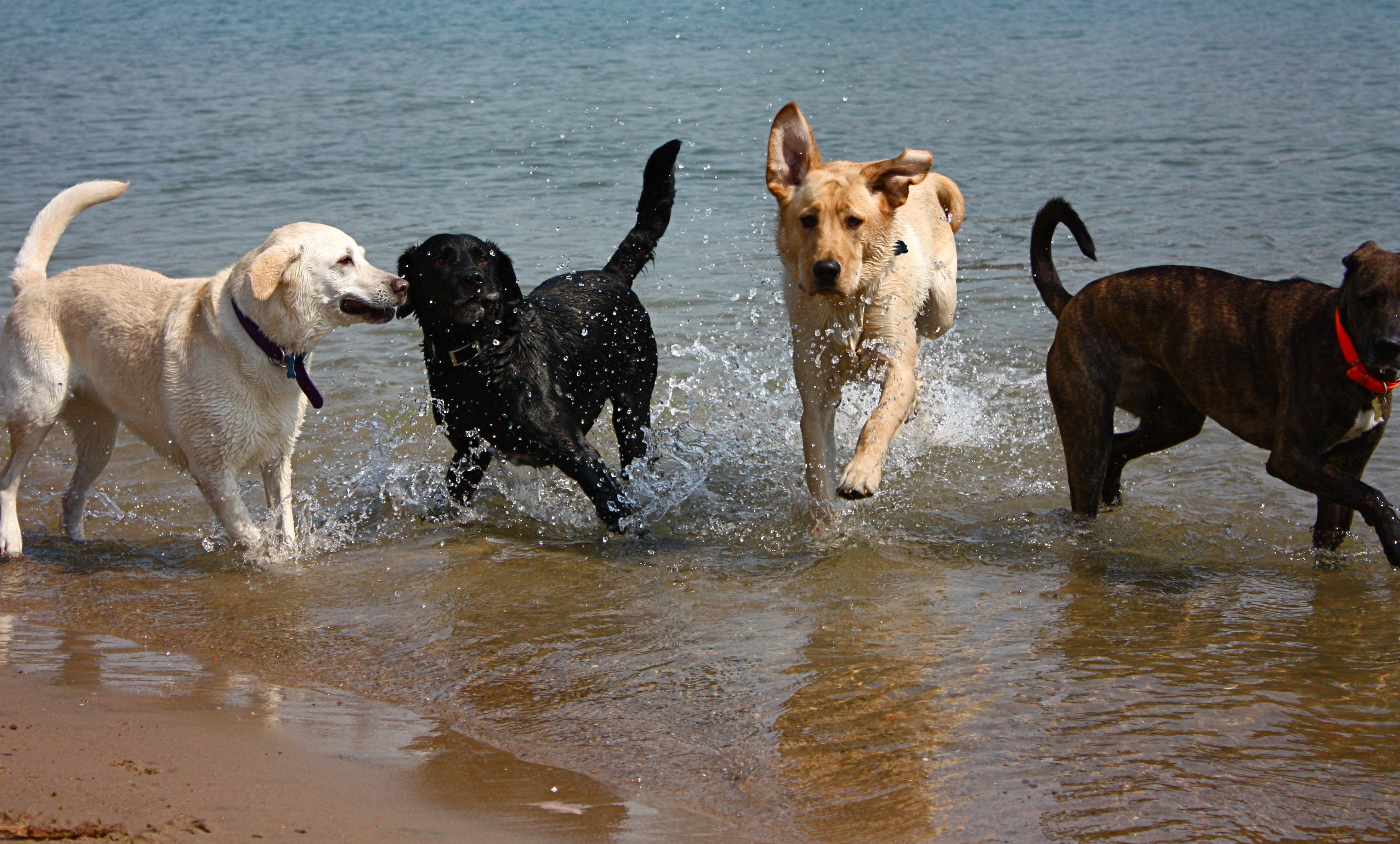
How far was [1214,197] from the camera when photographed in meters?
11.2

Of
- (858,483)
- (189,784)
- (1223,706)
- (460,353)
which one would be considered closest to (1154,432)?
(858,483)

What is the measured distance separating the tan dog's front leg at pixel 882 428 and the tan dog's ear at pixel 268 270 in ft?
7.23

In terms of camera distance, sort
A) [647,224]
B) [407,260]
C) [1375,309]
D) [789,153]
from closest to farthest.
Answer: [1375,309] → [407,260] → [789,153] → [647,224]

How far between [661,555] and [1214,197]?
27.2 ft

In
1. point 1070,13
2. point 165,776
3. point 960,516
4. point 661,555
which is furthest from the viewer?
point 1070,13

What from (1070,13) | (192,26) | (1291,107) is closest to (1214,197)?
(1291,107)

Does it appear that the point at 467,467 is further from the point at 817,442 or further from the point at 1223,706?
the point at 1223,706

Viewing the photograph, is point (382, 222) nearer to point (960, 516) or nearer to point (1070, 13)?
point (960, 516)

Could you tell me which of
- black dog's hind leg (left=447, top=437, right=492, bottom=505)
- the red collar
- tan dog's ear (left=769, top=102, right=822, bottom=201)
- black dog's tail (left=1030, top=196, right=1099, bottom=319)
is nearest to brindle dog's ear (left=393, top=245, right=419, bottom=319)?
black dog's hind leg (left=447, top=437, right=492, bottom=505)

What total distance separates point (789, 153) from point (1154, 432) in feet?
6.26

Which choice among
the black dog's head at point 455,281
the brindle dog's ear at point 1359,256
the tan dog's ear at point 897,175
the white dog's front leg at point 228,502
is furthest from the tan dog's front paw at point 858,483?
the white dog's front leg at point 228,502

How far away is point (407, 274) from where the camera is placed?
501 centimetres

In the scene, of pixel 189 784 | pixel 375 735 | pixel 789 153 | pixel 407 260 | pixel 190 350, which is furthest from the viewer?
pixel 789 153

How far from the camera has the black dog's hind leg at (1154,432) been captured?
505cm
